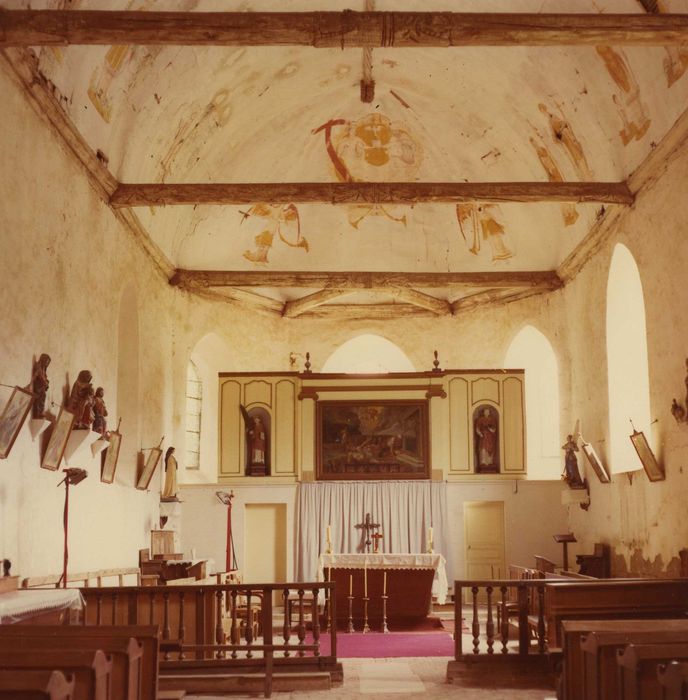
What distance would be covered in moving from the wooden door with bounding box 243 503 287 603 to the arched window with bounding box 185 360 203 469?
1.76m

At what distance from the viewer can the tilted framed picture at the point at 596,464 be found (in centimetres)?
1688

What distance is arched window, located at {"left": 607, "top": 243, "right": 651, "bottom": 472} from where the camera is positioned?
16.2 meters

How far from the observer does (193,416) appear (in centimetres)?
2222

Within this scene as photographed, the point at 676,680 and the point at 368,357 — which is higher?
the point at 368,357

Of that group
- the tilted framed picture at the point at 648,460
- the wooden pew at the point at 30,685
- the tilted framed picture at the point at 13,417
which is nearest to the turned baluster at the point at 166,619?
the tilted framed picture at the point at 13,417

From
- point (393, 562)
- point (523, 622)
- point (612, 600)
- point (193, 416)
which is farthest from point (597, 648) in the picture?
point (193, 416)

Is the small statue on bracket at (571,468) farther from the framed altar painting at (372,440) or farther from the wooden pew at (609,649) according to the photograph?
the wooden pew at (609,649)

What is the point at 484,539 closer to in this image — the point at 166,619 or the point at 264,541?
the point at 264,541

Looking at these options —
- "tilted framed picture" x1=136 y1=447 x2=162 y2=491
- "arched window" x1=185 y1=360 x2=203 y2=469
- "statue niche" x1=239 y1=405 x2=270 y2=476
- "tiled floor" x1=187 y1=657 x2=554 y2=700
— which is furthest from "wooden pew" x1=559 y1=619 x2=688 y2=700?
"arched window" x1=185 y1=360 x2=203 y2=469

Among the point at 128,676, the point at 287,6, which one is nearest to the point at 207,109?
the point at 287,6

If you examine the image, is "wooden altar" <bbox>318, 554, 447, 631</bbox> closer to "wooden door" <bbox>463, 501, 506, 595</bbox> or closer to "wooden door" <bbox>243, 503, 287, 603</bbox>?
"wooden door" <bbox>463, 501, 506, 595</bbox>

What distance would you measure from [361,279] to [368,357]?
4.20 meters

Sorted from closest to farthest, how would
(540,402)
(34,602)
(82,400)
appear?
1. (34,602)
2. (82,400)
3. (540,402)

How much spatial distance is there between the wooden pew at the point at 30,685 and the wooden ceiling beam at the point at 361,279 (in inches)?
600
